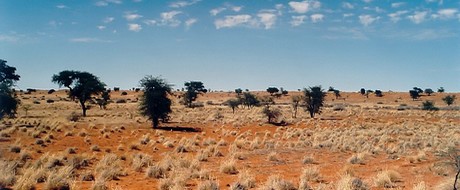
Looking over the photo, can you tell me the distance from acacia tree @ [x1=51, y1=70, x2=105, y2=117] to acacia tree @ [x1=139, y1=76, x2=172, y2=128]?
2210 cm

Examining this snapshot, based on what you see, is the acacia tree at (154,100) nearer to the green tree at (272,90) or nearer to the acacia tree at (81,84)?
the acacia tree at (81,84)

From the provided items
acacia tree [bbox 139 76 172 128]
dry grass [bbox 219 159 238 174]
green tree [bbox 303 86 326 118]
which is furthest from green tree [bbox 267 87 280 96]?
dry grass [bbox 219 159 238 174]

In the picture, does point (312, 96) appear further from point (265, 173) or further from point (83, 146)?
point (265, 173)

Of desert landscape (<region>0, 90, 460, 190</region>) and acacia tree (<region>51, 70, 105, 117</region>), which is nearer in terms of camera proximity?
desert landscape (<region>0, 90, 460, 190</region>)

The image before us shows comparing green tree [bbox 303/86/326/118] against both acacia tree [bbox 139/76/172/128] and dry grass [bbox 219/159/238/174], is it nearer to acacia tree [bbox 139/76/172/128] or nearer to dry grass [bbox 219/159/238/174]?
acacia tree [bbox 139/76/172/128]

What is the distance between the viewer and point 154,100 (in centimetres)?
4272

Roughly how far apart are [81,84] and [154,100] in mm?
28641

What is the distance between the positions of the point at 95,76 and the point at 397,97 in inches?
4215

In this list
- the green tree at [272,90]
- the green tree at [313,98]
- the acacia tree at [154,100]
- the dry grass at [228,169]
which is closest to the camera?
the dry grass at [228,169]

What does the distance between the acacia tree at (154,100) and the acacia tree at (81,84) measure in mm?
22104

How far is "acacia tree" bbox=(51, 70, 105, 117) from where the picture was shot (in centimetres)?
6295

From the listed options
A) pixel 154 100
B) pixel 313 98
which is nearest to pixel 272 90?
pixel 313 98

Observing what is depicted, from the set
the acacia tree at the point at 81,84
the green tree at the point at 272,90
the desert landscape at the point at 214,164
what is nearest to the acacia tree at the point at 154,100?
the desert landscape at the point at 214,164

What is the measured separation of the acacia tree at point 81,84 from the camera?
6295 centimetres
